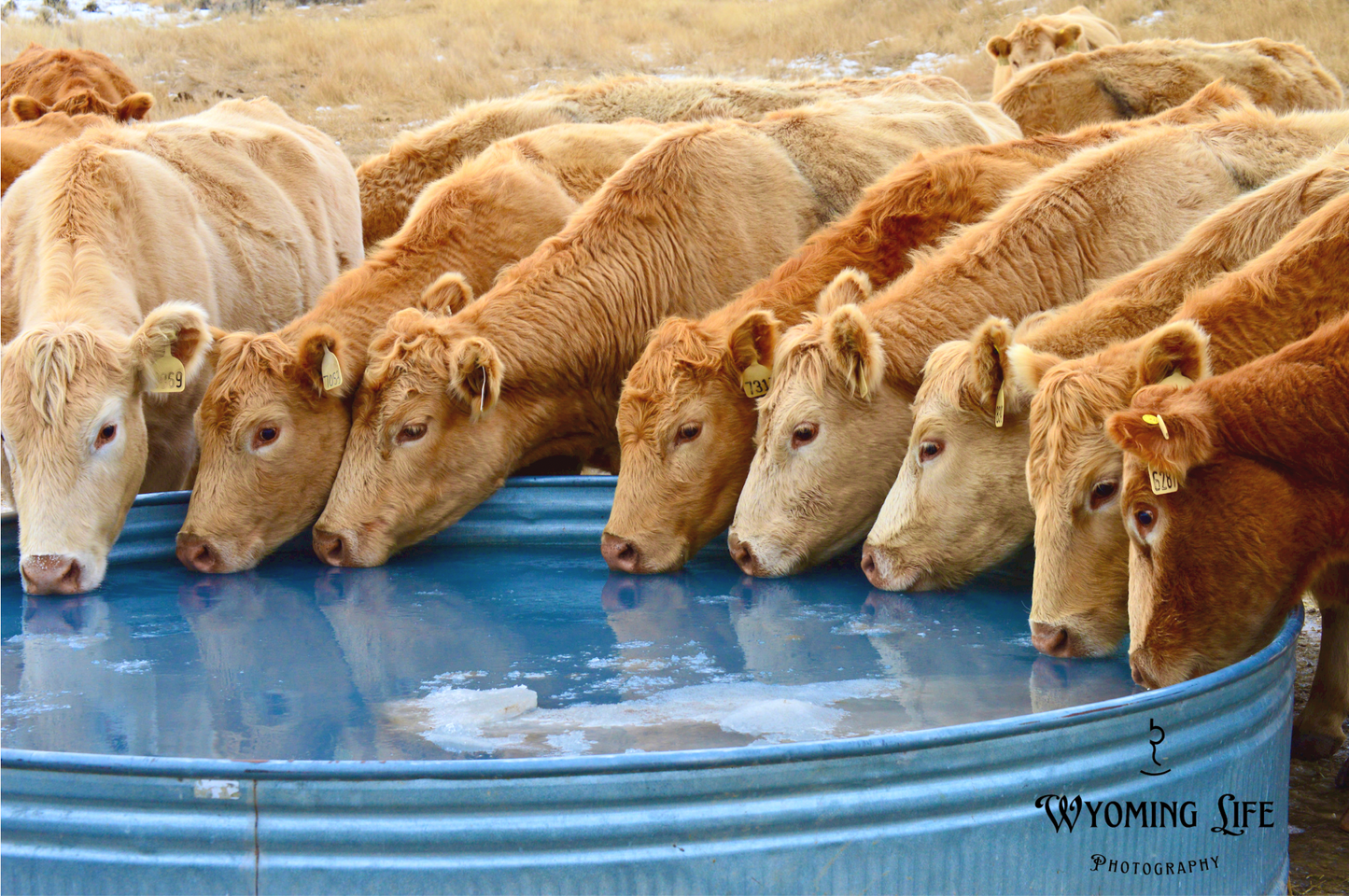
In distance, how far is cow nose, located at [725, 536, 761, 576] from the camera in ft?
16.7

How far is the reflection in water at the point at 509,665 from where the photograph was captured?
332cm

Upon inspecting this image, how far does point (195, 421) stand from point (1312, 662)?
16.5 ft

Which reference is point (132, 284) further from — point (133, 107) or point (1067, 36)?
point (1067, 36)

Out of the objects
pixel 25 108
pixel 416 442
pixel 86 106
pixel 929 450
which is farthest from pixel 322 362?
pixel 86 106

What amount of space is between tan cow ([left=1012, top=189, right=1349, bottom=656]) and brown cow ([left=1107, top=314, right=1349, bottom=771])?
0.26m

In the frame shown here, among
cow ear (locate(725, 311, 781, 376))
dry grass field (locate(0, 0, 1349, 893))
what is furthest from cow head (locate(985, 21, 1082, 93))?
cow ear (locate(725, 311, 781, 376))

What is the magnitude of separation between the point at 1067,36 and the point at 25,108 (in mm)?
11408

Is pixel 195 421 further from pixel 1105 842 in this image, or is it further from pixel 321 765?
pixel 1105 842

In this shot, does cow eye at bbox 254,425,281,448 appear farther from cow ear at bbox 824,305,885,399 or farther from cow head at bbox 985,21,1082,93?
cow head at bbox 985,21,1082,93

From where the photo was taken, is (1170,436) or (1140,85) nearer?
(1170,436)

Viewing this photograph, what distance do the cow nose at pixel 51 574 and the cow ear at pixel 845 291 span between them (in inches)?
125

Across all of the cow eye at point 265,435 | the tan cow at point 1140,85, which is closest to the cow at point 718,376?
the cow eye at point 265,435

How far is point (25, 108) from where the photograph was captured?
10.0m

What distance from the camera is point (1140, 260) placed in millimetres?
5477
